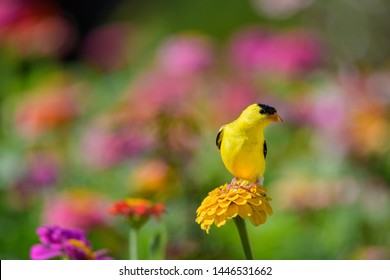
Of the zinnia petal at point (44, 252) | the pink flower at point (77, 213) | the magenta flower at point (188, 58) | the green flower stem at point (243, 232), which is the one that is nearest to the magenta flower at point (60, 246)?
the zinnia petal at point (44, 252)

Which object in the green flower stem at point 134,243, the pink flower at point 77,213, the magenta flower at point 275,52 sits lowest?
the green flower stem at point 134,243

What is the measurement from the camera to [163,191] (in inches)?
40.5

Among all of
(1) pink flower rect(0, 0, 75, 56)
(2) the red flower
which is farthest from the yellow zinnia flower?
(1) pink flower rect(0, 0, 75, 56)

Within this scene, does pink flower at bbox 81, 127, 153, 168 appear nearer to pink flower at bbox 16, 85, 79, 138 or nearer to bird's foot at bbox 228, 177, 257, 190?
pink flower at bbox 16, 85, 79, 138

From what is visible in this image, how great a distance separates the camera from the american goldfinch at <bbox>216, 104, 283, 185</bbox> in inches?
15.8

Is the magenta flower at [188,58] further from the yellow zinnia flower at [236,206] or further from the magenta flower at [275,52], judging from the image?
the yellow zinnia flower at [236,206]

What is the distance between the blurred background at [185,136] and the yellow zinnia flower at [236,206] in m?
0.15

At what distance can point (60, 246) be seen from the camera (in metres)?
0.52

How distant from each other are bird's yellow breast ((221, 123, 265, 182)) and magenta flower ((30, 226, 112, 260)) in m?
0.15

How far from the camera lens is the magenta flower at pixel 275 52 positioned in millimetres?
1510

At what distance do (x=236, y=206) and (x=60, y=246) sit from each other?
0.15 meters

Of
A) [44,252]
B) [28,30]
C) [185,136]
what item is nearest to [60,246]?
[44,252]

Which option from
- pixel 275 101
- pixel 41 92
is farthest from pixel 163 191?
pixel 41 92

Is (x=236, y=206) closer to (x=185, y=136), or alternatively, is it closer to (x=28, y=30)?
(x=185, y=136)
